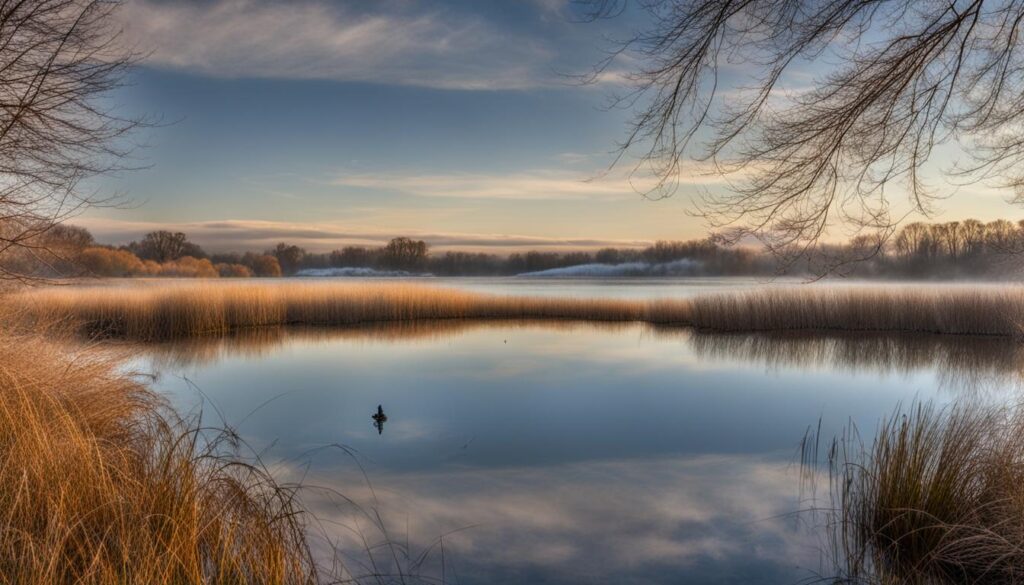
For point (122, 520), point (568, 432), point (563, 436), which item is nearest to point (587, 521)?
point (563, 436)

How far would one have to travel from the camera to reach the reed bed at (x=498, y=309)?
14523mm

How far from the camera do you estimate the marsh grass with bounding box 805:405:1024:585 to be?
3.06m

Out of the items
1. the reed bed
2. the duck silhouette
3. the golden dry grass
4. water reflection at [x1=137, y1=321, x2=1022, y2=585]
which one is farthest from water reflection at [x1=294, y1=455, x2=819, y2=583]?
the reed bed

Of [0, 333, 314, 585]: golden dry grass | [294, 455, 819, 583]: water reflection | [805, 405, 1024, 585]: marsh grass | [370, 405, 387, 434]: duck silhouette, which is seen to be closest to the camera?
[0, 333, 314, 585]: golden dry grass

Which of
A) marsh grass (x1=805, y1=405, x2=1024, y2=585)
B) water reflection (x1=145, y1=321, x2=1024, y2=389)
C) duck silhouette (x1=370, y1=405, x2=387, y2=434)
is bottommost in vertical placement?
duck silhouette (x1=370, y1=405, x2=387, y2=434)

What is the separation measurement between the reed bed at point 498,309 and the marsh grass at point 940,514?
1197cm

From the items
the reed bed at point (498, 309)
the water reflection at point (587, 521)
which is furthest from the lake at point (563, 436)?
the reed bed at point (498, 309)

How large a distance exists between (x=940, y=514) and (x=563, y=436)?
3512 mm

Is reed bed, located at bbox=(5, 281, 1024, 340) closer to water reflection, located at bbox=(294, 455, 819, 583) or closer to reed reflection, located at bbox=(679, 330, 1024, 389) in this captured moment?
reed reflection, located at bbox=(679, 330, 1024, 389)

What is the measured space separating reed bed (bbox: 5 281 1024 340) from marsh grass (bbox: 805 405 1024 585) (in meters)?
12.0

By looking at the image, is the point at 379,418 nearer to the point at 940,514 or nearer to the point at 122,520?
the point at 122,520

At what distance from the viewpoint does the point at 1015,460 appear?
3684 millimetres

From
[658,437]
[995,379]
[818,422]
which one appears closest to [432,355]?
[658,437]

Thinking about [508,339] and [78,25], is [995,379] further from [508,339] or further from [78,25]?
[78,25]
